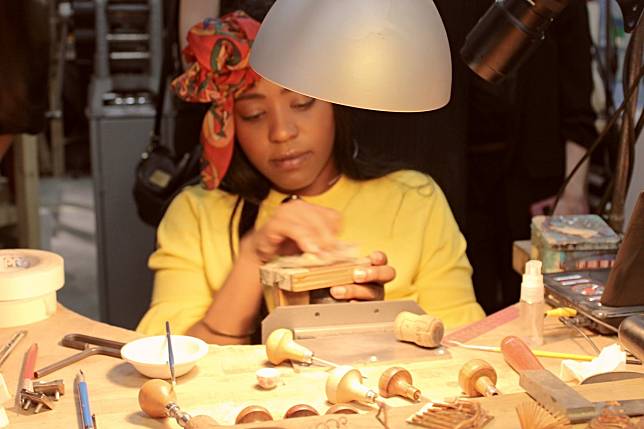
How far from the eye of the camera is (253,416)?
1.07 metres

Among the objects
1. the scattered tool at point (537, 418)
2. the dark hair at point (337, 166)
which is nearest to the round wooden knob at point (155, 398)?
the scattered tool at point (537, 418)

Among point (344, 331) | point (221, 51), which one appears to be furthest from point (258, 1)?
point (344, 331)

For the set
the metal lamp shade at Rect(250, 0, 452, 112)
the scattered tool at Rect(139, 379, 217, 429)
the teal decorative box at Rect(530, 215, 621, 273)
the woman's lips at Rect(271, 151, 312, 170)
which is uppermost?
the metal lamp shade at Rect(250, 0, 452, 112)

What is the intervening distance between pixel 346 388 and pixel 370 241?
838 millimetres

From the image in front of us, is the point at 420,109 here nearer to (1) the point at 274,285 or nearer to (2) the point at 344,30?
(2) the point at 344,30

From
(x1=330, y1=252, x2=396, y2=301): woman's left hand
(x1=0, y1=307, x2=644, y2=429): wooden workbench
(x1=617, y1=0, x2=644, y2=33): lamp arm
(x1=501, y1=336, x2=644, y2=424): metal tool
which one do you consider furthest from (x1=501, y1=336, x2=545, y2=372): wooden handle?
(x1=617, y1=0, x2=644, y2=33): lamp arm

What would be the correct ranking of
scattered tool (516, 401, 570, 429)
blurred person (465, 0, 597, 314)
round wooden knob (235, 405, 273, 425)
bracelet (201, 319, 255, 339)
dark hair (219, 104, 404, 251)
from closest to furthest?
scattered tool (516, 401, 570, 429)
round wooden knob (235, 405, 273, 425)
bracelet (201, 319, 255, 339)
dark hair (219, 104, 404, 251)
blurred person (465, 0, 597, 314)

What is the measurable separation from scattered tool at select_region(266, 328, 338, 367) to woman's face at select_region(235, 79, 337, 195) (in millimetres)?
599

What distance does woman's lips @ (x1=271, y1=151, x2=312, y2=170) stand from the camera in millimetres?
1856

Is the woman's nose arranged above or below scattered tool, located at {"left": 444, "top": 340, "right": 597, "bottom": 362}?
above

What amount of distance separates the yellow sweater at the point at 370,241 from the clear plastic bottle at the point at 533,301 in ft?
1.25

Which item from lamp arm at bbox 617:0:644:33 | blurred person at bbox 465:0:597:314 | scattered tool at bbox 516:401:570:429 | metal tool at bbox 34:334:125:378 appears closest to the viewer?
scattered tool at bbox 516:401:570:429

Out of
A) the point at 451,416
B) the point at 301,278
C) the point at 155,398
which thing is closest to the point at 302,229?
the point at 301,278

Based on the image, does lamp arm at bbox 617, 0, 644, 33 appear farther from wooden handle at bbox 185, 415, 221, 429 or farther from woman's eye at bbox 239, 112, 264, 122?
wooden handle at bbox 185, 415, 221, 429
